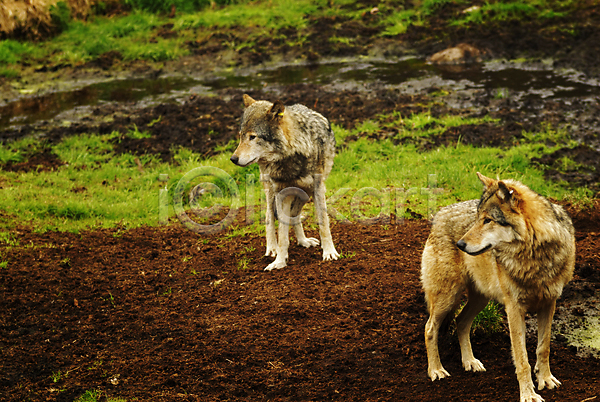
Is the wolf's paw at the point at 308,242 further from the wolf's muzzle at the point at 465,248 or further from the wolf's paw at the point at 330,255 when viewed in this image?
the wolf's muzzle at the point at 465,248

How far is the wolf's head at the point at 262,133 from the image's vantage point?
19.5ft

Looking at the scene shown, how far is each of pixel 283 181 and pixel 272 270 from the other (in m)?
1.07

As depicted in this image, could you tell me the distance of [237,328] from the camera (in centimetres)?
527

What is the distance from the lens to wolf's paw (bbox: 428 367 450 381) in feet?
14.6

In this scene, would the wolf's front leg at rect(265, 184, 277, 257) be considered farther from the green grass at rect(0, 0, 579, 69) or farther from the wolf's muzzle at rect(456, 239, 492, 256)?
the green grass at rect(0, 0, 579, 69)

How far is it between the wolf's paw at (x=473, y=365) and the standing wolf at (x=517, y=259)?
0.49 meters

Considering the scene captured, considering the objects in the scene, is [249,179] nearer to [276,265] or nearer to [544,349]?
[276,265]

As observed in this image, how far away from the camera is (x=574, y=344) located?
15.8ft

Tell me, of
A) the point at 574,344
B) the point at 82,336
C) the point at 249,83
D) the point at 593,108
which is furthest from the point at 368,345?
the point at 249,83

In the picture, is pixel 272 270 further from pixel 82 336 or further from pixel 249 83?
pixel 249 83

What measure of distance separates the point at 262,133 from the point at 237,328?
→ 2127mm

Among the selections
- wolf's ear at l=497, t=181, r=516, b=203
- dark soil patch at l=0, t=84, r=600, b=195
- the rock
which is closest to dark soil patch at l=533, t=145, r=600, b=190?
dark soil patch at l=0, t=84, r=600, b=195

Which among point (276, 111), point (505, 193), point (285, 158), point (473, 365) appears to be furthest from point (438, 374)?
point (276, 111)

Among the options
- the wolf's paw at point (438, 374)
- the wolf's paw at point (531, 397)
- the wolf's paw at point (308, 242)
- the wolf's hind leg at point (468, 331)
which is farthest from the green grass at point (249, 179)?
Answer: the wolf's paw at point (531, 397)
